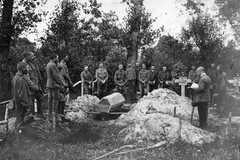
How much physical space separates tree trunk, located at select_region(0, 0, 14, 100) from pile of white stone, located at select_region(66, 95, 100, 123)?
2800 mm

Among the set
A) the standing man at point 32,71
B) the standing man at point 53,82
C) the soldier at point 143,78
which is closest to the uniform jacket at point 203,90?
the standing man at point 53,82

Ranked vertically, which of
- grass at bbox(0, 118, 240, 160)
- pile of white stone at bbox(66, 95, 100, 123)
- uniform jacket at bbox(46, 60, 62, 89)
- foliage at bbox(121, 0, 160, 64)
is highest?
foliage at bbox(121, 0, 160, 64)

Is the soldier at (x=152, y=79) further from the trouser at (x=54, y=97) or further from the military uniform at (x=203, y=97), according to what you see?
the trouser at (x=54, y=97)

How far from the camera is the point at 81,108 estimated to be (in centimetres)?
1091

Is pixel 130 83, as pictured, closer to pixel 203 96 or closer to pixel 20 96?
pixel 203 96

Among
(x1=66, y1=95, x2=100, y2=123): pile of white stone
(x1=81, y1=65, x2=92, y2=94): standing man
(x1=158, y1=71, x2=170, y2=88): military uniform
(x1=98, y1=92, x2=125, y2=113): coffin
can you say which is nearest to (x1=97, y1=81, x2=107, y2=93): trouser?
(x1=81, y1=65, x2=92, y2=94): standing man

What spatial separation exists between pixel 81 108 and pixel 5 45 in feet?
13.9

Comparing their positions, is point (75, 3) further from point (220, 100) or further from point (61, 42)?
point (220, 100)

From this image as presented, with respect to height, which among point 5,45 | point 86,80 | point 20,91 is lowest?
point 20,91

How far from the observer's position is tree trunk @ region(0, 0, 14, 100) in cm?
1191

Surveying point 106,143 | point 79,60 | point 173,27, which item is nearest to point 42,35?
point 79,60

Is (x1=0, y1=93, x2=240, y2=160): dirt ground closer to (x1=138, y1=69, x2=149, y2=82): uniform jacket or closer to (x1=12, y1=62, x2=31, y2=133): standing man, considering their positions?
(x1=12, y1=62, x2=31, y2=133): standing man

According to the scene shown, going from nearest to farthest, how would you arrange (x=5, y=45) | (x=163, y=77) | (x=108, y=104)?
1. (x=108, y=104)
2. (x=5, y=45)
3. (x=163, y=77)

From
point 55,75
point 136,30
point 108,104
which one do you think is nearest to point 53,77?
point 55,75
